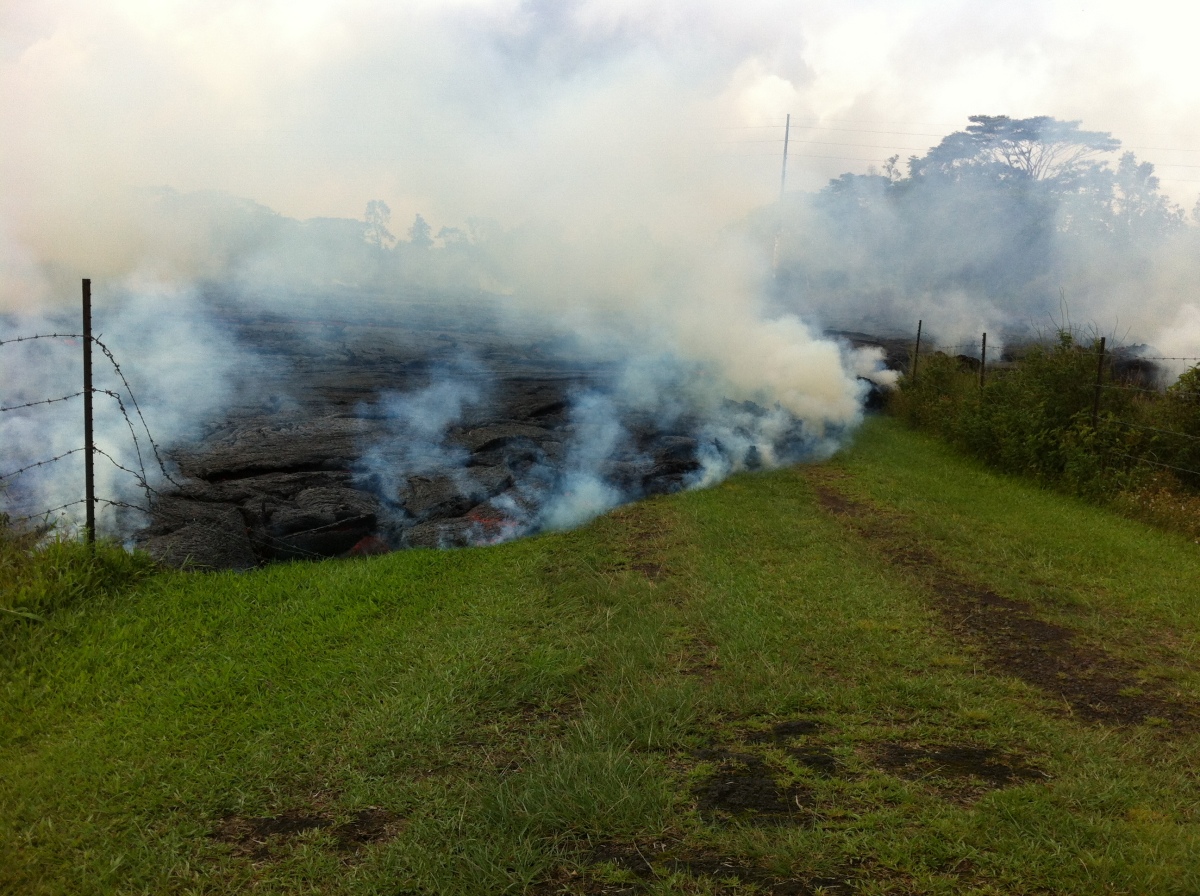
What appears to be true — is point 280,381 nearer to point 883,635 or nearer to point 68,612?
point 68,612

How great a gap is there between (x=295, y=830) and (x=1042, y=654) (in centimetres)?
517

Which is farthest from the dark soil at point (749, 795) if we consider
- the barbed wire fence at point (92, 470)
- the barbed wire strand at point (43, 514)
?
the barbed wire strand at point (43, 514)

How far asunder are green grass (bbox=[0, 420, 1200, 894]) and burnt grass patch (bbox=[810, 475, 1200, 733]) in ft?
0.53

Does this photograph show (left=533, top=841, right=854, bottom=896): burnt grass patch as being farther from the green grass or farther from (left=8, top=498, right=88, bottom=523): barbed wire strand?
(left=8, top=498, right=88, bottom=523): barbed wire strand

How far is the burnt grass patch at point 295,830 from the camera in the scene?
3852 mm

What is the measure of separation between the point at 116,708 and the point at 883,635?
5.25 metres

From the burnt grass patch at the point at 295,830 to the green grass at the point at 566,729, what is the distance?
2cm

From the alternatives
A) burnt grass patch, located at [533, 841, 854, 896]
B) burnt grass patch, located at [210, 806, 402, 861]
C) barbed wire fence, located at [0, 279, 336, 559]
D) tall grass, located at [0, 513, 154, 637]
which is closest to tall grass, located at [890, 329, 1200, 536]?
burnt grass patch, located at [533, 841, 854, 896]

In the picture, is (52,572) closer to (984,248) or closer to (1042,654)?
(1042,654)

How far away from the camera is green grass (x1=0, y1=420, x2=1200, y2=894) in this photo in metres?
3.68

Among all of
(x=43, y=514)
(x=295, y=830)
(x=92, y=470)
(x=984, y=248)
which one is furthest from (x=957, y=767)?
(x=984, y=248)

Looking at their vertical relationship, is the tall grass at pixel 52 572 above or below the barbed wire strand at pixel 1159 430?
below

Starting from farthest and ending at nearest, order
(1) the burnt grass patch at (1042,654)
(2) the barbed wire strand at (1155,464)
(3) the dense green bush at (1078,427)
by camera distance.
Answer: (3) the dense green bush at (1078,427) < (2) the barbed wire strand at (1155,464) < (1) the burnt grass patch at (1042,654)

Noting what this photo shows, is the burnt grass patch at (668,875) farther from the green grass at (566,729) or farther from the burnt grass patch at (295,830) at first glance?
the burnt grass patch at (295,830)
